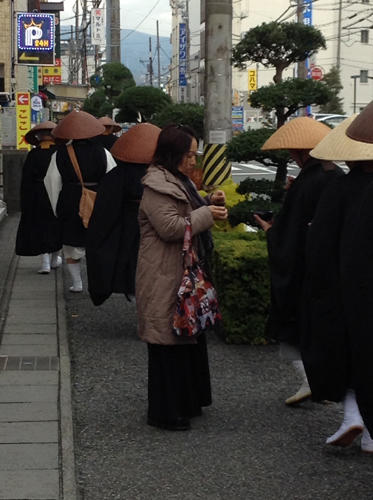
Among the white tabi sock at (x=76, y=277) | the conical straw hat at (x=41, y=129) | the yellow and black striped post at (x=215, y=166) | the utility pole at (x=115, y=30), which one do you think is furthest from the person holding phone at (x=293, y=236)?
the utility pole at (x=115, y=30)

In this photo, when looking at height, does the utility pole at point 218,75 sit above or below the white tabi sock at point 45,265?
above

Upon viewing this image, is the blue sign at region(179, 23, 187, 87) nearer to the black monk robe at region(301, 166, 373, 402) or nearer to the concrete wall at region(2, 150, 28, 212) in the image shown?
the concrete wall at region(2, 150, 28, 212)

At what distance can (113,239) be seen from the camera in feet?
24.2

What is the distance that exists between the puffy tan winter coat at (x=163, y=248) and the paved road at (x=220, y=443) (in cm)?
63

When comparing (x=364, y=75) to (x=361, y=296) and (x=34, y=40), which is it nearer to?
(x=34, y=40)

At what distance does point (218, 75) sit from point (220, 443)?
7318mm


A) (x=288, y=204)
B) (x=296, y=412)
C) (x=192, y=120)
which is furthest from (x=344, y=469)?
(x=192, y=120)

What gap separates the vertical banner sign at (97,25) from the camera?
187ft

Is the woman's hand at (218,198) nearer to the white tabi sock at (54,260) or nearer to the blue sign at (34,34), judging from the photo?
the white tabi sock at (54,260)

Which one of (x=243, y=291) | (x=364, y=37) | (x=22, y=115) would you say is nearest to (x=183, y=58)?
(x=364, y=37)

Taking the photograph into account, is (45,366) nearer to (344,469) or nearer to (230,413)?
(230,413)

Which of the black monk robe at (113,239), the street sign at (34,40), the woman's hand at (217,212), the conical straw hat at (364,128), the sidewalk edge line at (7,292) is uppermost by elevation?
the street sign at (34,40)

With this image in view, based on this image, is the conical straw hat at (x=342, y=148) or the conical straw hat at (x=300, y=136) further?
the conical straw hat at (x=300, y=136)

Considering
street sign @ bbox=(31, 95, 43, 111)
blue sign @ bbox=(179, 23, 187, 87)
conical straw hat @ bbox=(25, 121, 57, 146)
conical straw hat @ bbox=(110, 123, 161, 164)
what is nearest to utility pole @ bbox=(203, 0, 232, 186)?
conical straw hat @ bbox=(25, 121, 57, 146)
